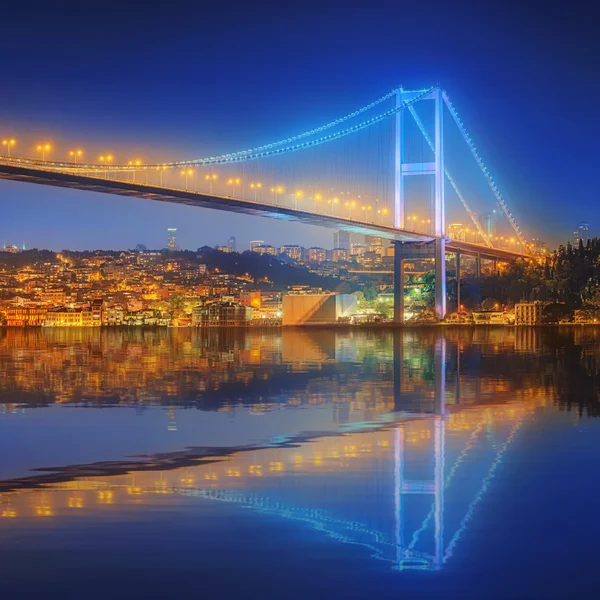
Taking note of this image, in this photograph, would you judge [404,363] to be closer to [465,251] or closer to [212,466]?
[212,466]

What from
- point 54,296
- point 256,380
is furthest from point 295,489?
point 54,296

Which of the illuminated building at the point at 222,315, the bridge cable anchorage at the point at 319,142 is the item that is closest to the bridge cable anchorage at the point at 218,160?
the bridge cable anchorage at the point at 319,142

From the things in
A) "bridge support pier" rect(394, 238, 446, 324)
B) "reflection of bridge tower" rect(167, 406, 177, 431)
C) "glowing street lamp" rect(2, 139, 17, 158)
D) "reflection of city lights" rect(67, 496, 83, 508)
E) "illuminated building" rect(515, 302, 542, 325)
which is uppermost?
"glowing street lamp" rect(2, 139, 17, 158)

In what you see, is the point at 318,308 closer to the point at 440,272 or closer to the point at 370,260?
the point at 370,260

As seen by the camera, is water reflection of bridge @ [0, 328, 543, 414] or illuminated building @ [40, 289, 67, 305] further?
illuminated building @ [40, 289, 67, 305]

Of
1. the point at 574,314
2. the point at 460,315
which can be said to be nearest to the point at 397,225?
the point at 460,315

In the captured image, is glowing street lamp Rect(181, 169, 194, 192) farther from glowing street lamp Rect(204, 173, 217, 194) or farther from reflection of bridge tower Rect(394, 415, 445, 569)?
reflection of bridge tower Rect(394, 415, 445, 569)

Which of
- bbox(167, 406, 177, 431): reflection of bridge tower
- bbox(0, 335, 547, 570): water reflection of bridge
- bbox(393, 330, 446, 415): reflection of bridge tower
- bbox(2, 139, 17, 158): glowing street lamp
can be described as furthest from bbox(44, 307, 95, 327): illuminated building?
bbox(0, 335, 547, 570): water reflection of bridge
